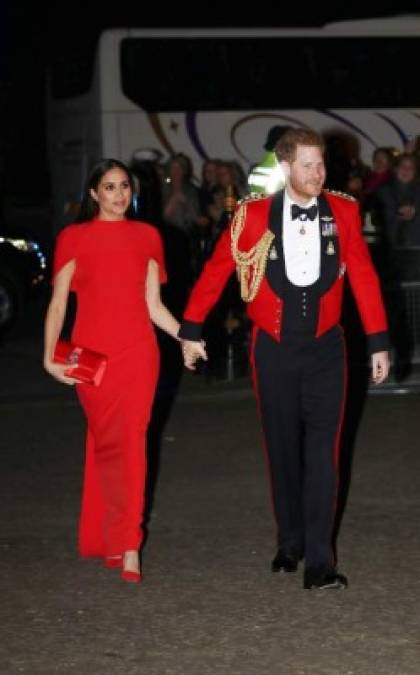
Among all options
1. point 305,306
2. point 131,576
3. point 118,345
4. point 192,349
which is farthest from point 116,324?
point 131,576

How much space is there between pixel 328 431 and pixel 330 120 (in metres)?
17.8

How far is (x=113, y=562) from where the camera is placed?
739 cm

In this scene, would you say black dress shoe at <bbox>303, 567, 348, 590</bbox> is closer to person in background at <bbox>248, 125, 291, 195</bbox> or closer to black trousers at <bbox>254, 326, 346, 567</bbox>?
black trousers at <bbox>254, 326, 346, 567</bbox>

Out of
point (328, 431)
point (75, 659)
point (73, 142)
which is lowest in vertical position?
point (75, 659)

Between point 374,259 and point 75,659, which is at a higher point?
point 374,259

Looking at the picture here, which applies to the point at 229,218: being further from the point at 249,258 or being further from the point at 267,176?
the point at 249,258

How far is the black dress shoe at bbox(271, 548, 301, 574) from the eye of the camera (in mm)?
7230

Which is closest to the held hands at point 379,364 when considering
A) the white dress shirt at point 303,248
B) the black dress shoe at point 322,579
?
the white dress shirt at point 303,248

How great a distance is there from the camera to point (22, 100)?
48938 mm

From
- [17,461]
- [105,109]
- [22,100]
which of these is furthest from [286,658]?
[22,100]

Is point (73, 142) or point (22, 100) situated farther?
point (22, 100)

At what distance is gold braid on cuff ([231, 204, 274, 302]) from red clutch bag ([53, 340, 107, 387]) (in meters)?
0.69

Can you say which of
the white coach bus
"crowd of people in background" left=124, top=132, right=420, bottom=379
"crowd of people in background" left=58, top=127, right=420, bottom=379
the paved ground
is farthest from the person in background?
the white coach bus

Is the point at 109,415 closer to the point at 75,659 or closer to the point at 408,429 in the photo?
the point at 75,659
